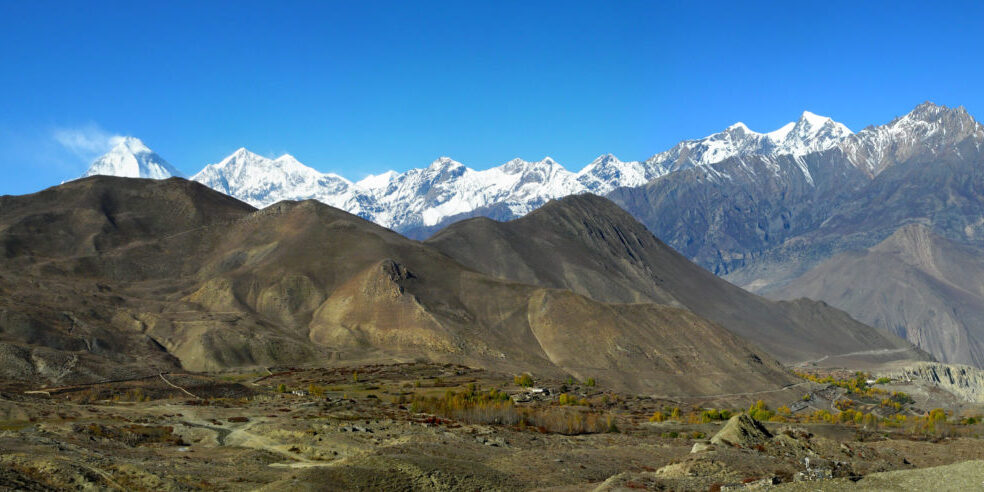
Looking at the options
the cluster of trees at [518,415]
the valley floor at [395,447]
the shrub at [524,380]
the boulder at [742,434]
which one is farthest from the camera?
the shrub at [524,380]

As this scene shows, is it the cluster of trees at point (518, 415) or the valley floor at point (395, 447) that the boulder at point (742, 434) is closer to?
the valley floor at point (395, 447)

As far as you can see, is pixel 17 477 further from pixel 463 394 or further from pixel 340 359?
pixel 340 359

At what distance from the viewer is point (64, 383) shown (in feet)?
463

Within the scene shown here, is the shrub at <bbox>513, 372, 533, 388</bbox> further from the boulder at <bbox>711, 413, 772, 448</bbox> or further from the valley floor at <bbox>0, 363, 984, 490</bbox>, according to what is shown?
the boulder at <bbox>711, 413, 772, 448</bbox>

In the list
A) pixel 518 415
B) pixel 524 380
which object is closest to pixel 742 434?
pixel 518 415

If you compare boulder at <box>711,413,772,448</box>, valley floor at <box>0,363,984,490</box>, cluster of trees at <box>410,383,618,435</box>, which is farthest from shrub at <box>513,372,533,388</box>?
boulder at <box>711,413,772,448</box>

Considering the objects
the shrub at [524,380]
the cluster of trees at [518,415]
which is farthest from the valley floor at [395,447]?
the shrub at [524,380]

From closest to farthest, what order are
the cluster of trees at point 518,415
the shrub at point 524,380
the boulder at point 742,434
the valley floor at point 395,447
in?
1. the valley floor at point 395,447
2. the boulder at point 742,434
3. the cluster of trees at point 518,415
4. the shrub at point 524,380

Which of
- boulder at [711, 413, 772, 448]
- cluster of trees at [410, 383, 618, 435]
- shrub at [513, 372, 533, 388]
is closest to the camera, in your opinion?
boulder at [711, 413, 772, 448]

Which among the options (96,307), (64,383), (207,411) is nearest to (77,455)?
(207,411)

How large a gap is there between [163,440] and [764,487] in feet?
182

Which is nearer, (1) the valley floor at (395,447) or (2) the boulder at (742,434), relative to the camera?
(1) the valley floor at (395,447)

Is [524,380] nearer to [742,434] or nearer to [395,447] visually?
[742,434]

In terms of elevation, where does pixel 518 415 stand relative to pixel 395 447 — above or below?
below
